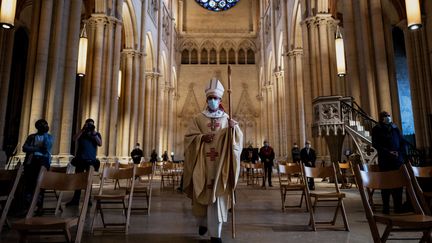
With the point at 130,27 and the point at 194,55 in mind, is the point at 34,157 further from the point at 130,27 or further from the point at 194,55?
the point at 194,55

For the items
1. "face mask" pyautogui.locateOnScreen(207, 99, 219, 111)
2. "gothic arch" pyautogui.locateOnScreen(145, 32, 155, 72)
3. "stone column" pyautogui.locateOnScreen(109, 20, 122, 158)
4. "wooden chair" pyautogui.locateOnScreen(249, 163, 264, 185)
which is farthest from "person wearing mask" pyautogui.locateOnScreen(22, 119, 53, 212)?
"gothic arch" pyautogui.locateOnScreen(145, 32, 155, 72)

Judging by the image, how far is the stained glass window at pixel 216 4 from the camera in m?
33.3

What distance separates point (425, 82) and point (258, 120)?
1923 centimetres

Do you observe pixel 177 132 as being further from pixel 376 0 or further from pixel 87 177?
pixel 87 177

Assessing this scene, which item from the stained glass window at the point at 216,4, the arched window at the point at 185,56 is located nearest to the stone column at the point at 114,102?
the arched window at the point at 185,56

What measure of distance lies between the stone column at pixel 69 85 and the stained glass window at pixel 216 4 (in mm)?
25194

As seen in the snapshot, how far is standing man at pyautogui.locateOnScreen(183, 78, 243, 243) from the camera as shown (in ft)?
11.6

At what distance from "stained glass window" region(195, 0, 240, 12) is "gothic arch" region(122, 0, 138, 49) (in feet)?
57.3

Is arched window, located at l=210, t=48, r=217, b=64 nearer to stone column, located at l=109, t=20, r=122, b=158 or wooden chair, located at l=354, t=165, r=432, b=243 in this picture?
stone column, located at l=109, t=20, r=122, b=158

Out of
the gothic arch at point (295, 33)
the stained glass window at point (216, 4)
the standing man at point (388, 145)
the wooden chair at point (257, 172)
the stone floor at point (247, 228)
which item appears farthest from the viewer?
the stained glass window at point (216, 4)

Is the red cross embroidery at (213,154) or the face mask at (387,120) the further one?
the face mask at (387,120)

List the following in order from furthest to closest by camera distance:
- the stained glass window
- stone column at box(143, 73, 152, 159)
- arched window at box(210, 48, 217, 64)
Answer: the stained glass window < arched window at box(210, 48, 217, 64) < stone column at box(143, 73, 152, 159)

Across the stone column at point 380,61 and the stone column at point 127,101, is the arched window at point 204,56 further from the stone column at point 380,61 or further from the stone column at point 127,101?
the stone column at point 380,61

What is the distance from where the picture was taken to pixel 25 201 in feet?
17.0
